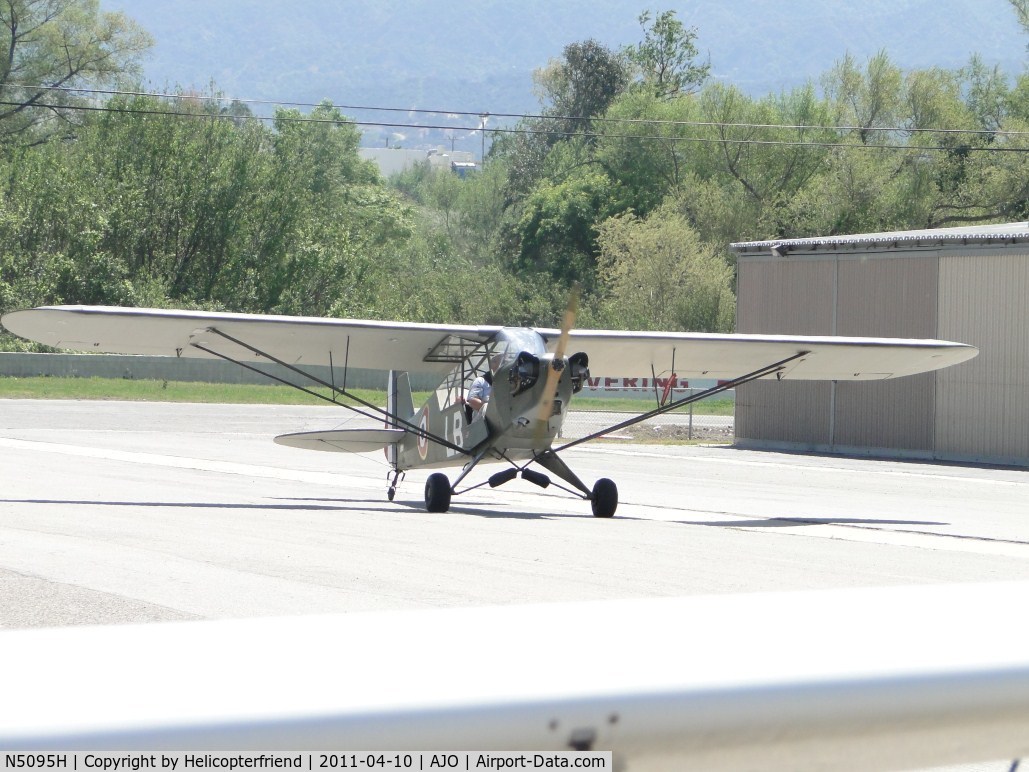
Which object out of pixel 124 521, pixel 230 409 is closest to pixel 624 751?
pixel 124 521

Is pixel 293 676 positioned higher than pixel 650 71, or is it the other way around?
pixel 650 71

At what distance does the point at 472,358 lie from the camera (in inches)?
629

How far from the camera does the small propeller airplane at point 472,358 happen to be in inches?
567

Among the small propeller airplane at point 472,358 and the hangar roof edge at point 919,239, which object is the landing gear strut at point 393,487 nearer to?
the small propeller airplane at point 472,358

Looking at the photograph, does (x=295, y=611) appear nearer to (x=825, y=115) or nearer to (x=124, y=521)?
(x=124, y=521)

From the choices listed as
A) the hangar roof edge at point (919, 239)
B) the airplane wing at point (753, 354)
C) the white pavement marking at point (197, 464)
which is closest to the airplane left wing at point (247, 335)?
the airplane wing at point (753, 354)

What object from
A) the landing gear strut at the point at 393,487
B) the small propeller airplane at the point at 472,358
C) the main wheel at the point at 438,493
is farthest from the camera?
the landing gear strut at the point at 393,487

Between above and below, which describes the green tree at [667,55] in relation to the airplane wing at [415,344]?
above

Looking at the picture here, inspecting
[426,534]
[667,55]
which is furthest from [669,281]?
[426,534]

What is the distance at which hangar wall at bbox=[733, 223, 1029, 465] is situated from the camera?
89.9ft

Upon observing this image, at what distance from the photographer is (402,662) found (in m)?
1.43

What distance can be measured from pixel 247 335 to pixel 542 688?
14.9 meters

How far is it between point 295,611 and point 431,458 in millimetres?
9101

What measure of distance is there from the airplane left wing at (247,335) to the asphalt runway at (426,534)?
181cm
